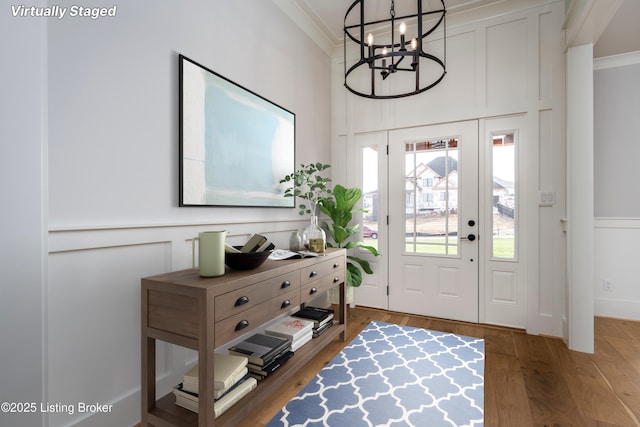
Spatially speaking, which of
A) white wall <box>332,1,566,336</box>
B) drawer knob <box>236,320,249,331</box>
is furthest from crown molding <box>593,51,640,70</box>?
drawer knob <box>236,320,249,331</box>

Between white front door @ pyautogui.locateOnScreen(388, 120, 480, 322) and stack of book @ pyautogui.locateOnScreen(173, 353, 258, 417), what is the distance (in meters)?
2.25

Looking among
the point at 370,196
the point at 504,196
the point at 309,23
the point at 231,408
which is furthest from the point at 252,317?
the point at 309,23

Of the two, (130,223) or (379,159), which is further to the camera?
(379,159)

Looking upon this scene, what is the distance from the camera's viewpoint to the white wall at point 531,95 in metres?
2.79

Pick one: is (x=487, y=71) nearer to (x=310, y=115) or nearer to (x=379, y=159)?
(x=379, y=159)

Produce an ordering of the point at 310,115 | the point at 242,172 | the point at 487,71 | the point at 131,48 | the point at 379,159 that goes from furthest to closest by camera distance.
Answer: the point at 379,159
the point at 310,115
the point at 487,71
the point at 242,172
the point at 131,48

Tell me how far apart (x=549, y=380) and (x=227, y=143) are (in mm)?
2755

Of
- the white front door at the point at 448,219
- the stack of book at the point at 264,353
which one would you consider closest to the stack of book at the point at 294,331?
the stack of book at the point at 264,353

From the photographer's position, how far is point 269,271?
5.70 ft

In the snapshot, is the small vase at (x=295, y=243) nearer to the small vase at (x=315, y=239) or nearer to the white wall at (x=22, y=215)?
the small vase at (x=315, y=239)

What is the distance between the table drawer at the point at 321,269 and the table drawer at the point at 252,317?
0.43 ft

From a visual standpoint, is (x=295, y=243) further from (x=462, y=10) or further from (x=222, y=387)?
(x=462, y=10)

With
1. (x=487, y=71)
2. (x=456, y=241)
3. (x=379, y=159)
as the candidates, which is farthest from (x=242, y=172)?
(x=487, y=71)

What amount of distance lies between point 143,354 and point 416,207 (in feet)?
9.20
